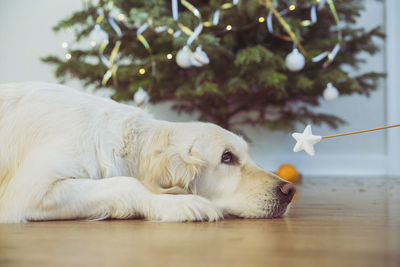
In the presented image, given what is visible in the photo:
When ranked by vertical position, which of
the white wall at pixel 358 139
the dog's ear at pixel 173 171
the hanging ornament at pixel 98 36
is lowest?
the white wall at pixel 358 139

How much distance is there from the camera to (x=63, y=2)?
5.61m

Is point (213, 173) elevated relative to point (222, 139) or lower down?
lower down

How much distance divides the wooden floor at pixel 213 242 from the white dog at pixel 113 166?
0.25ft

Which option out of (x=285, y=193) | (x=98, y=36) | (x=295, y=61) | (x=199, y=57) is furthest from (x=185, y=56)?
(x=285, y=193)

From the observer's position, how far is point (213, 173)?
1689 mm

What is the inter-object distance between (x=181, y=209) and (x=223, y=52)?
2.49m

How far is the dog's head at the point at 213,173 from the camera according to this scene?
1578mm

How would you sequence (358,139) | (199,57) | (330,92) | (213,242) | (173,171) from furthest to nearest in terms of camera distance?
(358,139) < (330,92) < (199,57) < (173,171) < (213,242)

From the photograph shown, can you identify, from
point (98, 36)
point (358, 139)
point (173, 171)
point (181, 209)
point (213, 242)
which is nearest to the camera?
point (213, 242)

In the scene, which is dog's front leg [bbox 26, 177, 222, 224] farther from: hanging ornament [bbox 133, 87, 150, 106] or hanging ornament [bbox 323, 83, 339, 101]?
hanging ornament [bbox 323, 83, 339, 101]

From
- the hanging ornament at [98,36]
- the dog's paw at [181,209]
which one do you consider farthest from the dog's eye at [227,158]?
the hanging ornament at [98,36]

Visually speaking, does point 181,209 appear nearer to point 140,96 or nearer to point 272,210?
point 272,210

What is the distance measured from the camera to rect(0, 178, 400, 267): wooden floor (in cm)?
86

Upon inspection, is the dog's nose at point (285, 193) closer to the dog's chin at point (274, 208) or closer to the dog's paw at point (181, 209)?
the dog's chin at point (274, 208)
